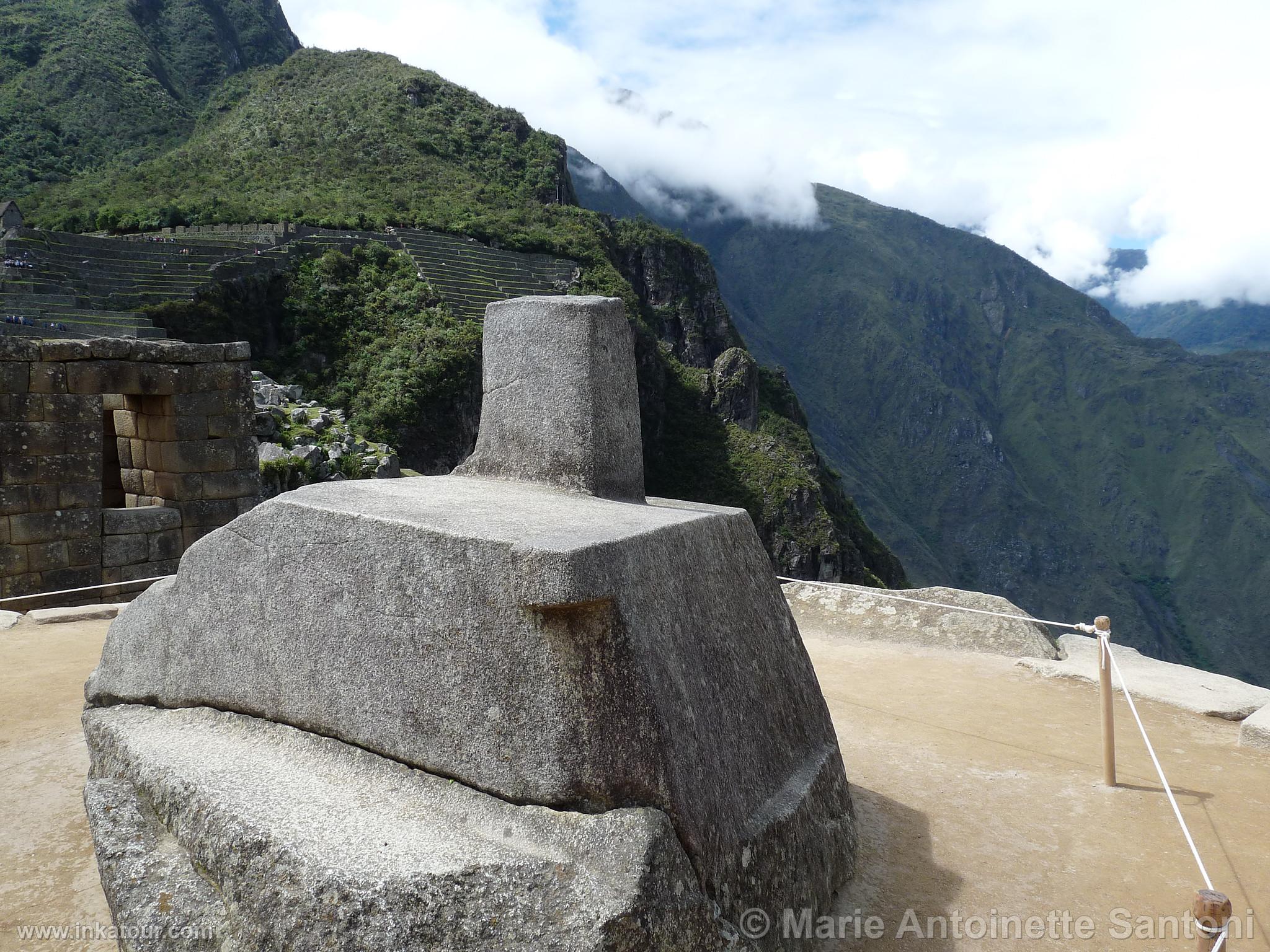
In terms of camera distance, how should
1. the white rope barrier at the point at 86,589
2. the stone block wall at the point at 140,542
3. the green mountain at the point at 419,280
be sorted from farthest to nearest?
the green mountain at the point at 419,280 → the stone block wall at the point at 140,542 → the white rope barrier at the point at 86,589

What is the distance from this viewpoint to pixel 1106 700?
356cm

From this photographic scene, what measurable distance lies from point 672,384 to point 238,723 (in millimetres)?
49787

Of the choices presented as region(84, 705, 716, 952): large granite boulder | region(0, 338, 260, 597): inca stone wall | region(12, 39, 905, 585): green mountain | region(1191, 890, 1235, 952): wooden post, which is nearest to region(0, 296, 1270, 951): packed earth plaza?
region(84, 705, 716, 952): large granite boulder

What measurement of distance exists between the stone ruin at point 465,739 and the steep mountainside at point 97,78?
184 feet

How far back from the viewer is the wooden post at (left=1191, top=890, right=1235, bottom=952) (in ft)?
6.70

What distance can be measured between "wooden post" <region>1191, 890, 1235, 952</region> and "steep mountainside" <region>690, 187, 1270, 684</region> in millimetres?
76619

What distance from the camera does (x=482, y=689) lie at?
2.28 metres

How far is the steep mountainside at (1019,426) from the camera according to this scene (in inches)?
3349

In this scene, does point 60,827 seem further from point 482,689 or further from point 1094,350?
point 1094,350

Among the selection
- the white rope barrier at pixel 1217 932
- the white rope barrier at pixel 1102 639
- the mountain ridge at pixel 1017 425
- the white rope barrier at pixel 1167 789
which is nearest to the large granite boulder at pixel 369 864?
the white rope barrier at pixel 1217 932

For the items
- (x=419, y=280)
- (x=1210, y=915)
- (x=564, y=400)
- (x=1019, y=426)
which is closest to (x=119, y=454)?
(x=564, y=400)

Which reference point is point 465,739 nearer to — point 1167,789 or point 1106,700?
point 1167,789

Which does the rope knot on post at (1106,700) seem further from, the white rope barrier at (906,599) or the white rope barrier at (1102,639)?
the white rope barrier at (906,599)

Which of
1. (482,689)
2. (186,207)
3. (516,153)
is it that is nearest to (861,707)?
(482,689)
